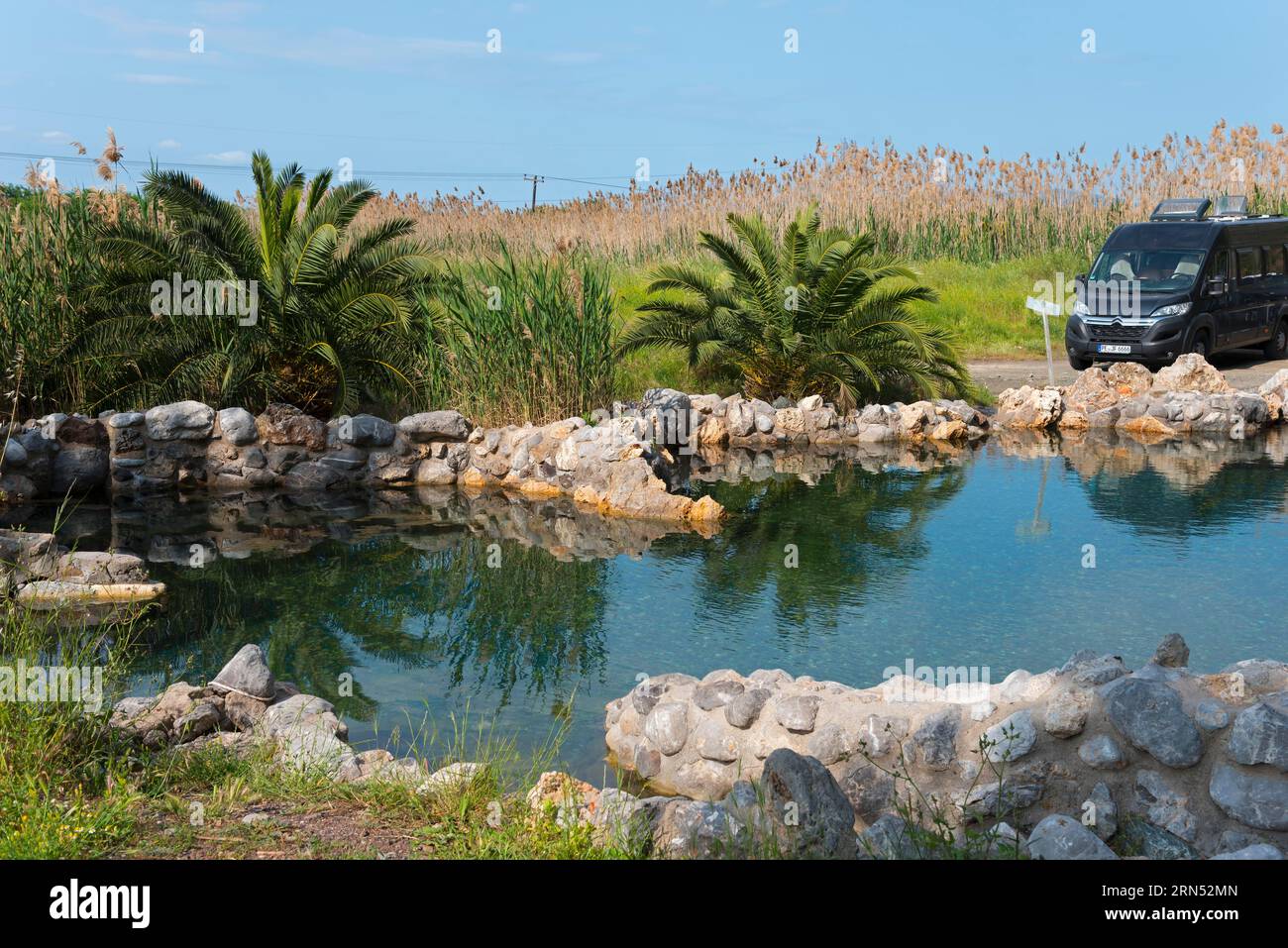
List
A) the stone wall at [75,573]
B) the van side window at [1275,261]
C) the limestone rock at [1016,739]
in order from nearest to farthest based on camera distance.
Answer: the limestone rock at [1016,739] < the stone wall at [75,573] < the van side window at [1275,261]

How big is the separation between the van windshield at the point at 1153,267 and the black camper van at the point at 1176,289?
1 centimetres

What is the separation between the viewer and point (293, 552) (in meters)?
10.9

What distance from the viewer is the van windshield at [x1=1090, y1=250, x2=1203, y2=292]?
18.3 meters

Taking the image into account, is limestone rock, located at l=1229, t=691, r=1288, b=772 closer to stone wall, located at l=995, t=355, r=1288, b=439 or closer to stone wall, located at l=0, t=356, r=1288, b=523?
stone wall, located at l=0, t=356, r=1288, b=523

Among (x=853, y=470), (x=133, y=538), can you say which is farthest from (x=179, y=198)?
(x=853, y=470)

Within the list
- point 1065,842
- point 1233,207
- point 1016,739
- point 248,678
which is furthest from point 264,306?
point 1233,207

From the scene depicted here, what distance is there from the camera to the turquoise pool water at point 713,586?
755cm

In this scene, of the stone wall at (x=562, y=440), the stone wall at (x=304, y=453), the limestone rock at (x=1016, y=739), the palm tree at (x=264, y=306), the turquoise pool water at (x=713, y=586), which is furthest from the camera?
the palm tree at (x=264, y=306)

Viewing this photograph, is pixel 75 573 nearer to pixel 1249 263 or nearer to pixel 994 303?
pixel 1249 263

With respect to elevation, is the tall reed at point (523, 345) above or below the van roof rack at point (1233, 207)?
below

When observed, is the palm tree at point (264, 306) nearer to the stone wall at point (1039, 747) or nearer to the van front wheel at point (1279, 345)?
the stone wall at point (1039, 747)

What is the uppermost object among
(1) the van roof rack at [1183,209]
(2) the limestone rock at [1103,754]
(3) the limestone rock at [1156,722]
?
(1) the van roof rack at [1183,209]

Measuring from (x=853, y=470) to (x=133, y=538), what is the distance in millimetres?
7754

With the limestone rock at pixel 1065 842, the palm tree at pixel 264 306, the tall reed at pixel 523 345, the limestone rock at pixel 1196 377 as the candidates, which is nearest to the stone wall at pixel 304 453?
the tall reed at pixel 523 345
